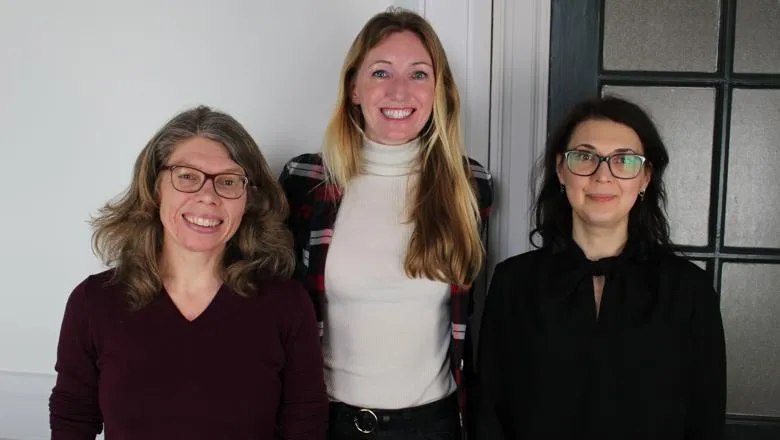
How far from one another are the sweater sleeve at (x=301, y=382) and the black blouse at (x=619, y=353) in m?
0.38

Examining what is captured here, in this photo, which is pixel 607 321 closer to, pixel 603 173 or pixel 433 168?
pixel 603 173

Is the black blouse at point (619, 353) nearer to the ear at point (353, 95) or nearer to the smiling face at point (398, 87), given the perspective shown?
the smiling face at point (398, 87)

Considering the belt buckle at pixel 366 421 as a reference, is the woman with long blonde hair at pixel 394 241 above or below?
above

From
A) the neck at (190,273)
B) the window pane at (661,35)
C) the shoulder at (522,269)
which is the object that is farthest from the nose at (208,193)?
the window pane at (661,35)

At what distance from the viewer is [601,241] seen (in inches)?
62.2

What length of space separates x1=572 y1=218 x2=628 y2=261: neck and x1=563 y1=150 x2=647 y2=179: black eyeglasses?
13 cm

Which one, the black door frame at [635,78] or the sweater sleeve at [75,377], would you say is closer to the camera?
the sweater sleeve at [75,377]

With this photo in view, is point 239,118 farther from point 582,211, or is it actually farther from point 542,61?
point 582,211

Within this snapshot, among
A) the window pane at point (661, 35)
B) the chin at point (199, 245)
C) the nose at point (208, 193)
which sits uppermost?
the window pane at point (661, 35)

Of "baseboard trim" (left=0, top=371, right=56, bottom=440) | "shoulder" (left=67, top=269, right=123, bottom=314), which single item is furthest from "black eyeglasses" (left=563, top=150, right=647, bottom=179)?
"baseboard trim" (left=0, top=371, right=56, bottom=440)

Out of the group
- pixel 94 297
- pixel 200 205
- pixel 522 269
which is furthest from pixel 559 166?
pixel 94 297

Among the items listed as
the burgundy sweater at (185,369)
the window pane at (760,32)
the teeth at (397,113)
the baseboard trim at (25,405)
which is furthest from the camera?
the baseboard trim at (25,405)

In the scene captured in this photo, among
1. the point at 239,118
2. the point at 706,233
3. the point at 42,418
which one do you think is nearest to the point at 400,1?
the point at 239,118

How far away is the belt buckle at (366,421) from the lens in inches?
62.7
